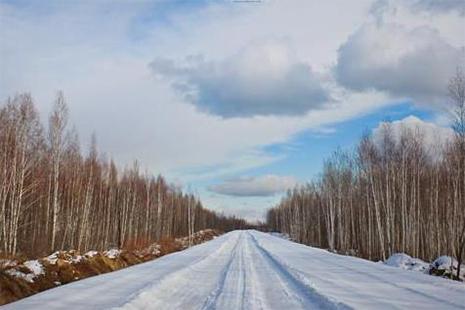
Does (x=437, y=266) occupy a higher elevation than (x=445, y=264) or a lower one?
lower

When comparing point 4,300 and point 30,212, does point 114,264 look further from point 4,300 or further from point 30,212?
point 30,212

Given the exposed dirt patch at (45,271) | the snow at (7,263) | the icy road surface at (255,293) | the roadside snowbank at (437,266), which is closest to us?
the icy road surface at (255,293)

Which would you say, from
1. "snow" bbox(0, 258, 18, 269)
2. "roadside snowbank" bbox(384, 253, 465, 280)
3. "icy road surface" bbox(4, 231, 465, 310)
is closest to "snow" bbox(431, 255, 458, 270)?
"roadside snowbank" bbox(384, 253, 465, 280)

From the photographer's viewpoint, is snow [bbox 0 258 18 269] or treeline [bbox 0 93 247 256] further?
treeline [bbox 0 93 247 256]

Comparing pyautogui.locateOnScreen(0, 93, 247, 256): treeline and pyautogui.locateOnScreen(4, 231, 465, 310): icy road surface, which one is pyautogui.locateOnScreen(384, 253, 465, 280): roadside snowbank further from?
pyautogui.locateOnScreen(0, 93, 247, 256): treeline

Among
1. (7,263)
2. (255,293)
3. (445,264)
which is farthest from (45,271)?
(445,264)

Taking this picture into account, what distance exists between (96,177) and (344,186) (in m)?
29.7

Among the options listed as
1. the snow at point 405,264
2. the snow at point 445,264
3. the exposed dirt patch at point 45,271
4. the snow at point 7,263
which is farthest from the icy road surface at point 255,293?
the snow at point 405,264

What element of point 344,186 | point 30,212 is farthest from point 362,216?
point 30,212

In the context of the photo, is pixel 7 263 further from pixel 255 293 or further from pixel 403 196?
pixel 403 196

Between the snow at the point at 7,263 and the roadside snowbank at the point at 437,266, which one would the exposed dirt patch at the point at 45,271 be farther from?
the roadside snowbank at the point at 437,266

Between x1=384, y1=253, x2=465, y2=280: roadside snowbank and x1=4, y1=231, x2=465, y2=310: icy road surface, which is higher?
x1=4, y1=231, x2=465, y2=310: icy road surface

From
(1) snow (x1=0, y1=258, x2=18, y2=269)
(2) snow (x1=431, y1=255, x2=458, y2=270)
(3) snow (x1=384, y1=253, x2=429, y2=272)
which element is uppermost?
(1) snow (x1=0, y1=258, x2=18, y2=269)

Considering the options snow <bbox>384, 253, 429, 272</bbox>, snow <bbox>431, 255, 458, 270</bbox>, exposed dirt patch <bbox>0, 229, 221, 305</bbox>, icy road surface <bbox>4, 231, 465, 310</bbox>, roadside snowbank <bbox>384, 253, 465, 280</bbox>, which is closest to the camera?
icy road surface <bbox>4, 231, 465, 310</bbox>
